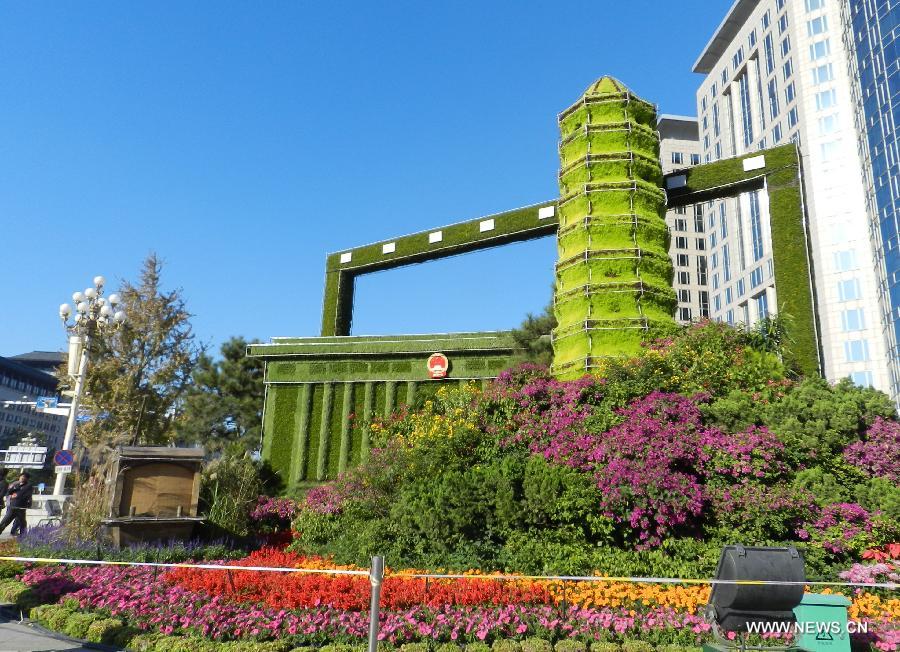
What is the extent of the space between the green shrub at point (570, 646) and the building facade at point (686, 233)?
73.3 metres

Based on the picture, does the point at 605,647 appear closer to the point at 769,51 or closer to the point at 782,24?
the point at 782,24

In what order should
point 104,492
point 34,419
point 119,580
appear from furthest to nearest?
1. point 34,419
2. point 104,492
3. point 119,580

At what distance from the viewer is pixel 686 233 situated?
79.9 meters

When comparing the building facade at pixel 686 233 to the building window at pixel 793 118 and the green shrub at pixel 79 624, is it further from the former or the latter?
the green shrub at pixel 79 624

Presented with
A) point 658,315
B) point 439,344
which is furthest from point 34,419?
point 658,315

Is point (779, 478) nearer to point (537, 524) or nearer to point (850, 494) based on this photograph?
point (850, 494)

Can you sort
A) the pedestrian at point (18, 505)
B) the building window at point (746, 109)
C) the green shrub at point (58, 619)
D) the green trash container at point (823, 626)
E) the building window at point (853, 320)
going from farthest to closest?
the building window at point (746, 109)
the building window at point (853, 320)
the pedestrian at point (18, 505)
the green shrub at point (58, 619)
the green trash container at point (823, 626)

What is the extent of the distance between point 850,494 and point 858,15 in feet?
174

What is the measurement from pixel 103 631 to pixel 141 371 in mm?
24189

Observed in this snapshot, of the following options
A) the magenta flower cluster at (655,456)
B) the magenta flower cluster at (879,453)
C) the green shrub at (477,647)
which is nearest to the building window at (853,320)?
the magenta flower cluster at (879,453)

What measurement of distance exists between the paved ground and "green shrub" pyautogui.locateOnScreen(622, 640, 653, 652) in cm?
684

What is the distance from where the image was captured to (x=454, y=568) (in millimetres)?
10750

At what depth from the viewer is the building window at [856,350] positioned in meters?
47.0

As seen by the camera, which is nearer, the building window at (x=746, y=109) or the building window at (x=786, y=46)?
the building window at (x=786, y=46)
